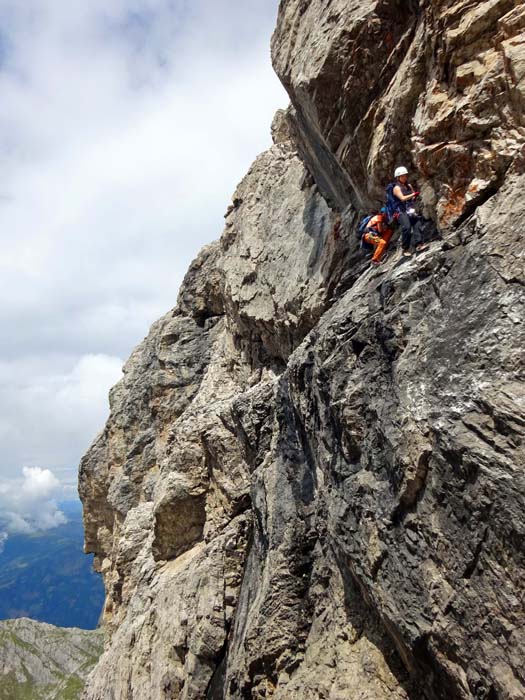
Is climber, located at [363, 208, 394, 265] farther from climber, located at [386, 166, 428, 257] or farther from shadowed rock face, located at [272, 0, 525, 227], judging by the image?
shadowed rock face, located at [272, 0, 525, 227]

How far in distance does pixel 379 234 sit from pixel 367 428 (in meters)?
7.24

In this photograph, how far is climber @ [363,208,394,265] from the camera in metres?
17.2

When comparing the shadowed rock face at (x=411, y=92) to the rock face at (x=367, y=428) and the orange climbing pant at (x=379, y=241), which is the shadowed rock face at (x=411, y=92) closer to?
the rock face at (x=367, y=428)

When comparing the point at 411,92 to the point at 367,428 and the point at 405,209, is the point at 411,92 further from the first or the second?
the point at 367,428

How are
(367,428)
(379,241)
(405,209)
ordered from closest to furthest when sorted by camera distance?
(367,428) → (405,209) → (379,241)

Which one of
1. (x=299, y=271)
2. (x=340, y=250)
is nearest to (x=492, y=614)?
(x=340, y=250)

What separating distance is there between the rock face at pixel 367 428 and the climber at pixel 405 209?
1.94 ft

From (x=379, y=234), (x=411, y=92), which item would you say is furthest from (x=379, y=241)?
(x=411, y=92)

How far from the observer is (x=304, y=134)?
2414cm

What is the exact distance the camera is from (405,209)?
1554 centimetres

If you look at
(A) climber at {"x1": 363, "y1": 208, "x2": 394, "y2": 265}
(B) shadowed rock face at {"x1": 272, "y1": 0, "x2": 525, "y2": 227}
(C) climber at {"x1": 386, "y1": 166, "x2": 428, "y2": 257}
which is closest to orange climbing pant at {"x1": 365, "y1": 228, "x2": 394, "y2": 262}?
(A) climber at {"x1": 363, "y1": 208, "x2": 394, "y2": 265}

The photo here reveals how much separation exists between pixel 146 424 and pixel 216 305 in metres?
12.7

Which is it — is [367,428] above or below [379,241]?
below

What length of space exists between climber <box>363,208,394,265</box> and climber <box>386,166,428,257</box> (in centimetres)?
83
